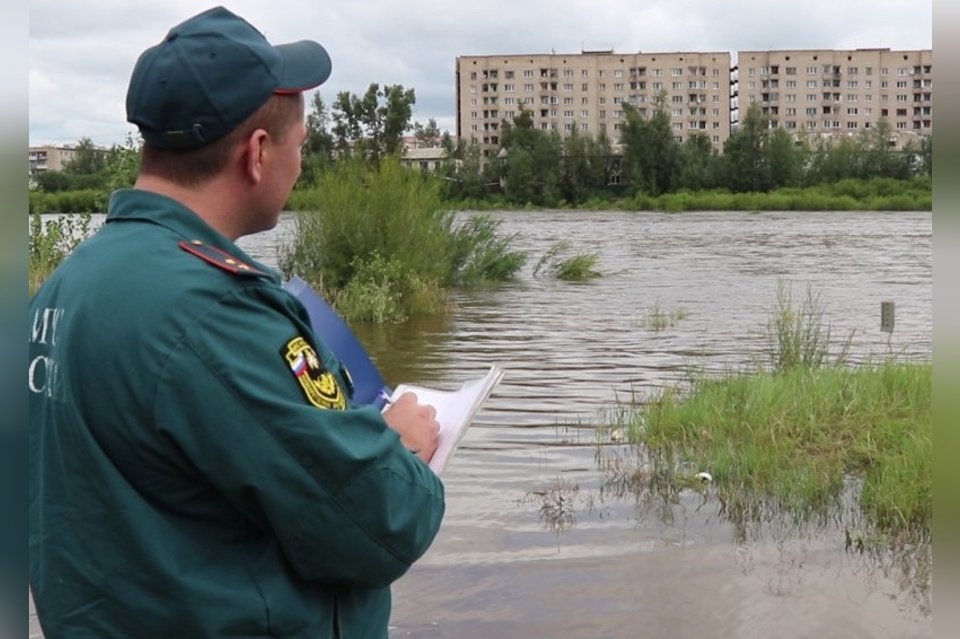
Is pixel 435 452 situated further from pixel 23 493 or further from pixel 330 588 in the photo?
pixel 23 493

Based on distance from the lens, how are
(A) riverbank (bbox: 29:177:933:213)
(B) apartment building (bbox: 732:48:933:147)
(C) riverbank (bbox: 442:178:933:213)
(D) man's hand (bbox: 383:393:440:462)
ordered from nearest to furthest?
(D) man's hand (bbox: 383:393:440:462)
(A) riverbank (bbox: 29:177:933:213)
(C) riverbank (bbox: 442:178:933:213)
(B) apartment building (bbox: 732:48:933:147)

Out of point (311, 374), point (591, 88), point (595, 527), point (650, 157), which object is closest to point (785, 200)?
point (650, 157)

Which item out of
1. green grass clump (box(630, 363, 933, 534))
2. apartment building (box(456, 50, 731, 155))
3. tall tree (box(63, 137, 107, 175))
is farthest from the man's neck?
apartment building (box(456, 50, 731, 155))

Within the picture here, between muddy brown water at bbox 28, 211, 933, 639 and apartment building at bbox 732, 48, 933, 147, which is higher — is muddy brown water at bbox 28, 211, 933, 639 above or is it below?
below

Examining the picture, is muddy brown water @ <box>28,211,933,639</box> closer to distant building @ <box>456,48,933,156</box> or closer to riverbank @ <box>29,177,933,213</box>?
riverbank @ <box>29,177,933,213</box>

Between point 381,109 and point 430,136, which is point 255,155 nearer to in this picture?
point 381,109

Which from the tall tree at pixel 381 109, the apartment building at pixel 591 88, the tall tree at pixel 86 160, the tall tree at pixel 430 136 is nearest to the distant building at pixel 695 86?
the apartment building at pixel 591 88

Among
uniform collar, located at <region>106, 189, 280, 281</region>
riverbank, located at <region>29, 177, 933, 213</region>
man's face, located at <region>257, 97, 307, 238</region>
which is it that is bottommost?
uniform collar, located at <region>106, 189, 280, 281</region>

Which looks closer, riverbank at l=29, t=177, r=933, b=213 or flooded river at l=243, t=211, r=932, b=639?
flooded river at l=243, t=211, r=932, b=639

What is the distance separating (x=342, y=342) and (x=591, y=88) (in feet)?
483

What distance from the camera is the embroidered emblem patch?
1.75 meters

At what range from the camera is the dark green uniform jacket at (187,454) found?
1688mm

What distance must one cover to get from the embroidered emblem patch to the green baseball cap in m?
0.36

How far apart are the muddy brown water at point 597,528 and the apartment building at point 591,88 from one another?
124004mm
